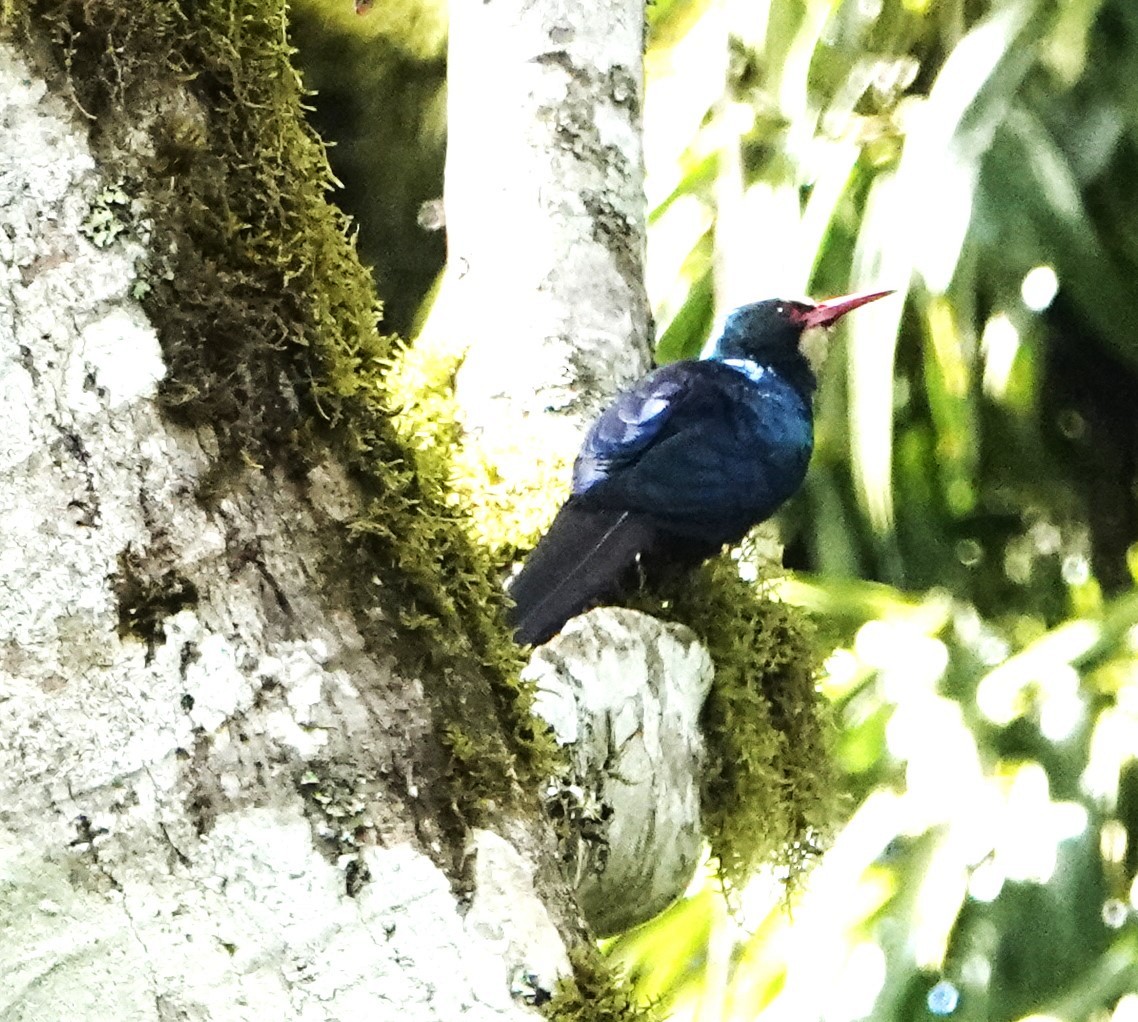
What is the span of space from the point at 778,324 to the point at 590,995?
58.1 inches

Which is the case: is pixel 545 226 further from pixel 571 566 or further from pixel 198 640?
pixel 198 640

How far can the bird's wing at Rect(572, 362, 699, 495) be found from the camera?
166 cm

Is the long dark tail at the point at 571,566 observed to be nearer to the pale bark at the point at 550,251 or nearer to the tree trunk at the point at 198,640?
the pale bark at the point at 550,251

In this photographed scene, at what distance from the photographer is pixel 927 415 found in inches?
99.2

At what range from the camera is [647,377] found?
5.82 feet

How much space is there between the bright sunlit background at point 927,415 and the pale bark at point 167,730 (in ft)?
3.75

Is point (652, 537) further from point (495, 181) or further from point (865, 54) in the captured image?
point (865, 54)

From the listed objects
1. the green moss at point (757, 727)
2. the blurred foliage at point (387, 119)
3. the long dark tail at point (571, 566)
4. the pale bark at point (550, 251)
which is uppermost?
the blurred foliage at point (387, 119)

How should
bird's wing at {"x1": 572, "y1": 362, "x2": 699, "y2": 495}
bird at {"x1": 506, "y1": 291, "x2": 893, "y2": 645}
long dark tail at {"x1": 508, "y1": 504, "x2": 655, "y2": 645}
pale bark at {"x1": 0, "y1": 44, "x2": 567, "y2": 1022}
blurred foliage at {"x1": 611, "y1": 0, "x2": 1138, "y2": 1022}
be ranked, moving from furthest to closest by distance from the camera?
blurred foliage at {"x1": 611, "y1": 0, "x2": 1138, "y2": 1022}, bird's wing at {"x1": 572, "y1": 362, "x2": 699, "y2": 495}, bird at {"x1": 506, "y1": 291, "x2": 893, "y2": 645}, long dark tail at {"x1": 508, "y1": 504, "x2": 655, "y2": 645}, pale bark at {"x1": 0, "y1": 44, "x2": 567, "y2": 1022}

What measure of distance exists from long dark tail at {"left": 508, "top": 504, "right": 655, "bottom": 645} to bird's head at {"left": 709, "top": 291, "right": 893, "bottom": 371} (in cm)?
54

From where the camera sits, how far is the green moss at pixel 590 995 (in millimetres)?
839

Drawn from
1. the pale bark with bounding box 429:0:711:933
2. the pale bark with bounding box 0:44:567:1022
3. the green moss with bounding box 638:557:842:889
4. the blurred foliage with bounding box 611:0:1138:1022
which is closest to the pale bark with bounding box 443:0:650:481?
the pale bark with bounding box 429:0:711:933

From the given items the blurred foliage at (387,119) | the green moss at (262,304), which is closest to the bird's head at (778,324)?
the blurred foliage at (387,119)

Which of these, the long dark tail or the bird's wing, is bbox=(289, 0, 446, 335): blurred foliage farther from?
the long dark tail
